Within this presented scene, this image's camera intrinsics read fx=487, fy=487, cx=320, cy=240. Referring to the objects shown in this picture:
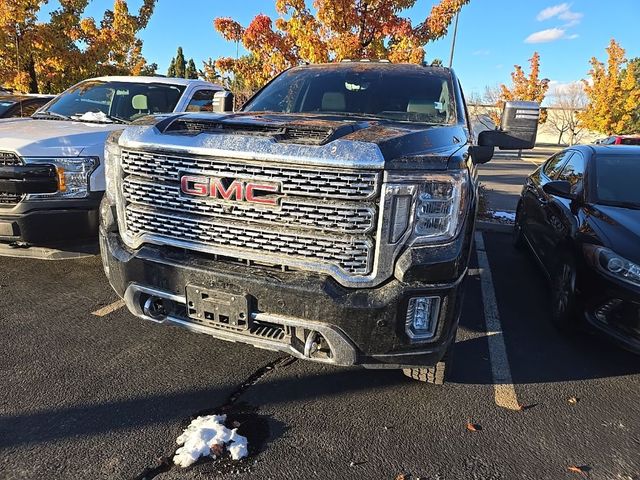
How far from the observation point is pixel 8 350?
3324 mm

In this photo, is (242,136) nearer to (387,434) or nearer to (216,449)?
(216,449)

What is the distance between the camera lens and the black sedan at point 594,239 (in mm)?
3508

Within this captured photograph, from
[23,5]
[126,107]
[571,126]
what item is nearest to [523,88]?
[571,126]

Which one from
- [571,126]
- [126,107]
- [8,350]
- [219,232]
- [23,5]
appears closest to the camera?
[219,232]

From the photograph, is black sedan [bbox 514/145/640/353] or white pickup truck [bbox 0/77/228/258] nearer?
black sedan [bbox 514/145/640/353]

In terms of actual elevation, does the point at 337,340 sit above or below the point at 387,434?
above

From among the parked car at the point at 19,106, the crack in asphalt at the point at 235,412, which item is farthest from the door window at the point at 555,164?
the parked car at the point at 19,106

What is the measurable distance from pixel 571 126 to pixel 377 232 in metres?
48.8

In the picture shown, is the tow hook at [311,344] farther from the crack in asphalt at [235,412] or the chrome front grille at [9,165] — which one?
the chrome front grille at [9,165]

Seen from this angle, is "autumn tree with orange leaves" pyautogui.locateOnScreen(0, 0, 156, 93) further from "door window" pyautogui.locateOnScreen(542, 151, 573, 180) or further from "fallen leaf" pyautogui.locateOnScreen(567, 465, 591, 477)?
"fallen leaf" pyautogui.locateOnScreen(567, 465, 591, 477)

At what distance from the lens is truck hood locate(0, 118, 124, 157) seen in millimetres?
4191

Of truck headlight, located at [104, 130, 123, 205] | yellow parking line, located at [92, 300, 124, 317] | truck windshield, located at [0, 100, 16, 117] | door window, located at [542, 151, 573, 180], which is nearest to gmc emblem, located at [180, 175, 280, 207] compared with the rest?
truck headlight, located at [104, 130, 123, 205]

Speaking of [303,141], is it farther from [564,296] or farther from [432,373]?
[564,296]

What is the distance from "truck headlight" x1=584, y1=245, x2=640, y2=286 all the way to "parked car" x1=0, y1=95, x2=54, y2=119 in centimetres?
772
